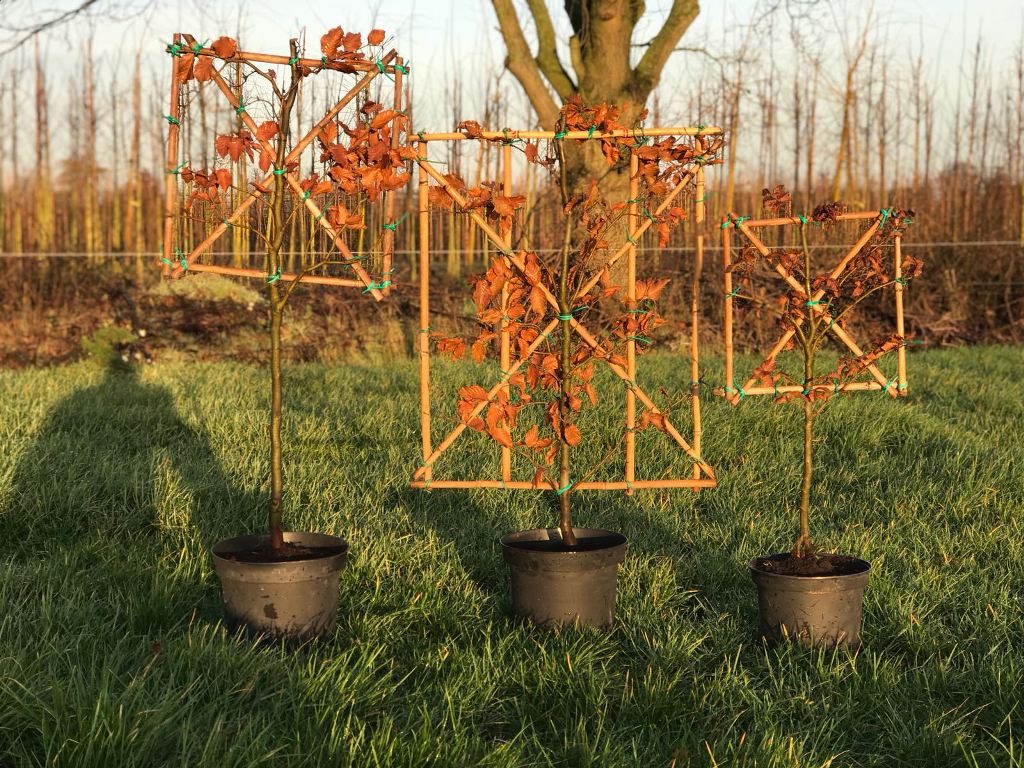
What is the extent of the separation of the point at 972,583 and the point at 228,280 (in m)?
8.95

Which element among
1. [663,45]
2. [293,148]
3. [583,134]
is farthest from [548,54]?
[293,148]

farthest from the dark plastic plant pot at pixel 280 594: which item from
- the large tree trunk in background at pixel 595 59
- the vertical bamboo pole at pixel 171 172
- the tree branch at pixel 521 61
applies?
the tree branch at pixel 521 61

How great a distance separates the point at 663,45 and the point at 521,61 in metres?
1.37

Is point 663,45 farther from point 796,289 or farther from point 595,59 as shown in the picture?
point 796,289

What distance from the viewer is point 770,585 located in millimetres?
3164

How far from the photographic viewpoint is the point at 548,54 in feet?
31.0

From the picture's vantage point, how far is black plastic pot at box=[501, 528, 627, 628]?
318 cm

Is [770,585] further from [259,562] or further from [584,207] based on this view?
[259,562]

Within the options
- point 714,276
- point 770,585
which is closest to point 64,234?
point 714,276

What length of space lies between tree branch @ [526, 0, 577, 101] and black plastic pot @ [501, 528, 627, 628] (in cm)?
695

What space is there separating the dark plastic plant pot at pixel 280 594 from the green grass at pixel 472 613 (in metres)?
0.08

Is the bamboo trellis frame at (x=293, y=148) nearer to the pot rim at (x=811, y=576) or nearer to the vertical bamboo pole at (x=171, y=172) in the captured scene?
the vertical bamboo pole at (x=171, y=172)

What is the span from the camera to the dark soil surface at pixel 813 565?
3.23 meters

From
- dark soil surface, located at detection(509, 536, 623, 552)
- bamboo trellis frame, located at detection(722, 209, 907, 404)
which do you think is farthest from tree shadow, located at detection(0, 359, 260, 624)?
bamboo trellis frame, located at detection(722, 209, 907, 404)
